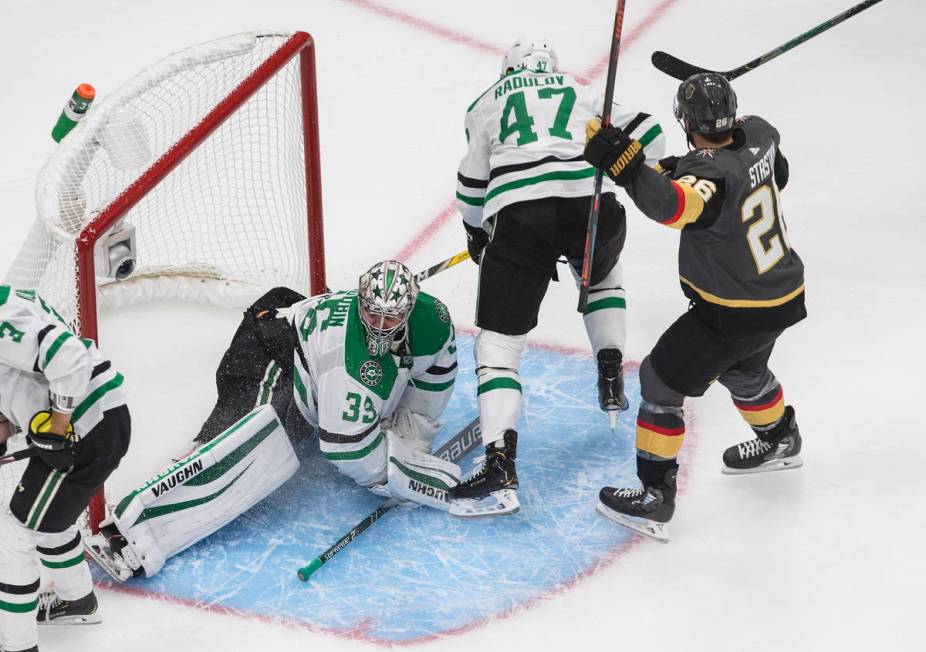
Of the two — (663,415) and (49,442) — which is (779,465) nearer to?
(663,415)

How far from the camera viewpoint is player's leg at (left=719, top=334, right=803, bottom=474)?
3.48 metres

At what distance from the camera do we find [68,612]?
10.7 ft

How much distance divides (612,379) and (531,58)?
930 mm

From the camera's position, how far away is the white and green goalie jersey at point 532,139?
3555 mm

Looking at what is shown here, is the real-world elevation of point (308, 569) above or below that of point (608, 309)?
below

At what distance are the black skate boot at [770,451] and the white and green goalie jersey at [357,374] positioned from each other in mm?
842

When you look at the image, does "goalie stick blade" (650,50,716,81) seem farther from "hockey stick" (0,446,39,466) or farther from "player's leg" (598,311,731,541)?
"hockey stick" (0,446,39,466)

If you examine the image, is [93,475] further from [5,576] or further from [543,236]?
[543,236]

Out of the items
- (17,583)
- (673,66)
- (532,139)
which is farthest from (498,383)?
(17,583)

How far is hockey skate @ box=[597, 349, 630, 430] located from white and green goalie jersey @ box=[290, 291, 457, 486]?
1.55ft

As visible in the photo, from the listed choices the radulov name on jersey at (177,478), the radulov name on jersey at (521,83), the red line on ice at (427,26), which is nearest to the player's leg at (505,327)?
the radulov name on jersey at (521,83)

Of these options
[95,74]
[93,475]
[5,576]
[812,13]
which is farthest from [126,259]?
[812,13]

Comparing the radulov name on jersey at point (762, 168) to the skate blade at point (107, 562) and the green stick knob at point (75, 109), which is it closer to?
the green stick knob at point (75, 109)

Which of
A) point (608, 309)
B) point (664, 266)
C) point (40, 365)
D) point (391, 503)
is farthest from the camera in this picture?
point (664, 266)
